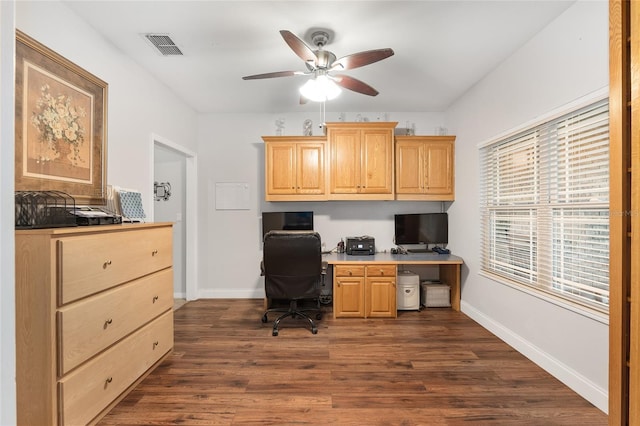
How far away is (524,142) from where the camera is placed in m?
2.68

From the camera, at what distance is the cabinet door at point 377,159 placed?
381cm

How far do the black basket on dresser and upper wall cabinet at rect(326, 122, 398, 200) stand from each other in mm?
2743

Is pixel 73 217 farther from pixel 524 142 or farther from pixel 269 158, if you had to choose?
pixel 524 142

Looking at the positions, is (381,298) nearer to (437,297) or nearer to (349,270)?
(349,270)

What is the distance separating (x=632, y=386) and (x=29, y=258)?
9.09ft

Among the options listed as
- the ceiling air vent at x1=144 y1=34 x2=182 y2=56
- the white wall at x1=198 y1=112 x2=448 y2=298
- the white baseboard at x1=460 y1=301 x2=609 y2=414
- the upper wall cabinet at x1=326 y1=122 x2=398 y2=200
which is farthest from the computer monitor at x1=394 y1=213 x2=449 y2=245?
the ceiling air vent at x1=144 y1=34 x2=182 y2=56

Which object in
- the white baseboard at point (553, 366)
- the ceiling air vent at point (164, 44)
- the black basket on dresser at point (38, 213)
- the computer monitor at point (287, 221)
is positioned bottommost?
the white baseboard at point (553, 366)

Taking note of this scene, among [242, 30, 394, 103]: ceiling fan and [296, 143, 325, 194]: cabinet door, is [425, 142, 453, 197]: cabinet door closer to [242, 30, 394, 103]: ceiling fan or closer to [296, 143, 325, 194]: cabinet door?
[296, 143, 325, 194]: cabinet door

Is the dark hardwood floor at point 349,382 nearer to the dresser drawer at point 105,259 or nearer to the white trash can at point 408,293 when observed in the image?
the white trash can at point 408,293

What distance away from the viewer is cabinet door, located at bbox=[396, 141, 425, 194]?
393 centimetres

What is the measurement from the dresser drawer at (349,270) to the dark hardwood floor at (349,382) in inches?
23.7

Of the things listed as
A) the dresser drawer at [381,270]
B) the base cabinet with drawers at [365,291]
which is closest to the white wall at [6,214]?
the base cabinet with drawers at [365,291]

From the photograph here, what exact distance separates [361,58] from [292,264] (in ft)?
6.50

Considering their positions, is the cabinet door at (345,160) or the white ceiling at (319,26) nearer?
the white ceiling at (319,26)
